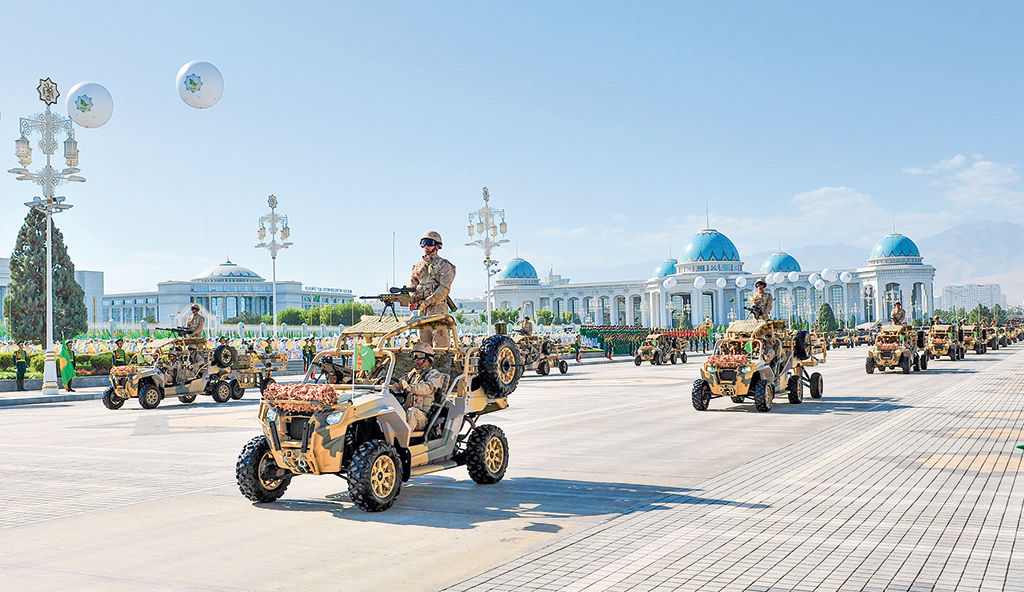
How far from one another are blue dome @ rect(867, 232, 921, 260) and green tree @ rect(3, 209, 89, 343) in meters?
122

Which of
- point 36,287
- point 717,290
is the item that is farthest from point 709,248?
point 36,287

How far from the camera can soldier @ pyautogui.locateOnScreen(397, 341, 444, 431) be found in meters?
9.33

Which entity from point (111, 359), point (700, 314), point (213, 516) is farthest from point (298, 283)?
point (213, 516)

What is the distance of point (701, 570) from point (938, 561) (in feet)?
5.58

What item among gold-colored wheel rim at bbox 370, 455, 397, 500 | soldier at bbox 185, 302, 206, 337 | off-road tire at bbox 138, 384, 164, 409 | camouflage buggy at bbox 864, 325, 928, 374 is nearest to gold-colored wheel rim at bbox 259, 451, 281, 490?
gold-colored wheel rim at bbox 370, 455, 397, 500

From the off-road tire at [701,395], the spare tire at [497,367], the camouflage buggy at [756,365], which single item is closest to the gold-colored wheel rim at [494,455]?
the spare tire at [497,367]

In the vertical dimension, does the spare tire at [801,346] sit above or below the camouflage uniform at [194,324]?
below

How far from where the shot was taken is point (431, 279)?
34.4 ft

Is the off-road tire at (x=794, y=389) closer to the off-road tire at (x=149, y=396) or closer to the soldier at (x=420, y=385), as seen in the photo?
the soldier at (x=420, y=385)

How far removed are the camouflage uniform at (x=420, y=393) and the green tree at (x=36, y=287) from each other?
43.5 meters

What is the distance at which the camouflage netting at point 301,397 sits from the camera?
841 cm

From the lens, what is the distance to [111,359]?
35500mm

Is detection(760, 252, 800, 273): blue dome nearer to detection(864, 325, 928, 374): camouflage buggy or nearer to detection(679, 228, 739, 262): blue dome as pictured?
detection(679, 228, 739, 262): blue dome

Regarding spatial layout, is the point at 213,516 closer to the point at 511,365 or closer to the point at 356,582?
the point at 356,582
